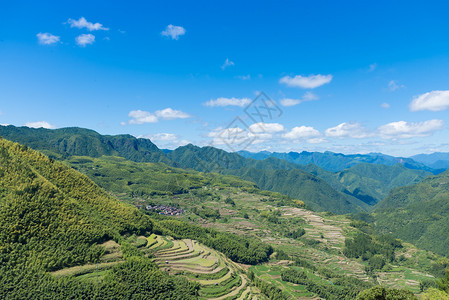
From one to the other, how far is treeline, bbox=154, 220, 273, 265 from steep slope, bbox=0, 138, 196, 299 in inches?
914

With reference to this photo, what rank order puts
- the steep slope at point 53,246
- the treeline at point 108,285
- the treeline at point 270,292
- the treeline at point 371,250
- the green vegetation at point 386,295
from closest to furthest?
the green vegetation at point 386,295 < the treeline at point 108,285 < the steep slope at point 53,246 < the treeline at point 270,292 < the treeline at point 371,250

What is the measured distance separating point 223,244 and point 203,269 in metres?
27.4

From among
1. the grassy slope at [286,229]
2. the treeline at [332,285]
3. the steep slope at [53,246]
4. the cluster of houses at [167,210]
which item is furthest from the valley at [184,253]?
the cluster of houses at [167,210]

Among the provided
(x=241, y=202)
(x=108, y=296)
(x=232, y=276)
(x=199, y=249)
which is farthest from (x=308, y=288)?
(x=241, y=202)

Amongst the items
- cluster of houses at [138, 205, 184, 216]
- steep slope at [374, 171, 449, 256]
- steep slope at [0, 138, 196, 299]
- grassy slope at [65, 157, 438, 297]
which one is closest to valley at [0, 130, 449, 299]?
steep slope at [0, 138, 196, 299]

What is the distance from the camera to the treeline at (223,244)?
85.2 m

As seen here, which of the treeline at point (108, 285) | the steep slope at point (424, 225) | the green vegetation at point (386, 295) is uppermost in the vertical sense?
the green vegetation at point (386, 295)

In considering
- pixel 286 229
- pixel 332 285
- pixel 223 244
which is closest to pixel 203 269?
pixel 223 244

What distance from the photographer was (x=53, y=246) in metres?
48.8

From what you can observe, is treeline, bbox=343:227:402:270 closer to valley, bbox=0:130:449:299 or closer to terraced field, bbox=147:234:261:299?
valley, bbox=0:130:449:299

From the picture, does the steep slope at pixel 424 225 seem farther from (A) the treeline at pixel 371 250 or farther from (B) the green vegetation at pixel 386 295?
(B) the green vegetation at pixel 386 295

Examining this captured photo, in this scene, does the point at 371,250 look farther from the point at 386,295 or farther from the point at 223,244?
the point at 386,295

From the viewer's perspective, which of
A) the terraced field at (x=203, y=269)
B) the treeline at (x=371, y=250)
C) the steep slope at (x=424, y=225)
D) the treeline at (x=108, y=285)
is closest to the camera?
the treeline at (x=108, y=285)

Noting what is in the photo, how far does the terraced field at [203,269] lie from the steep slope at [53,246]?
221 inches
